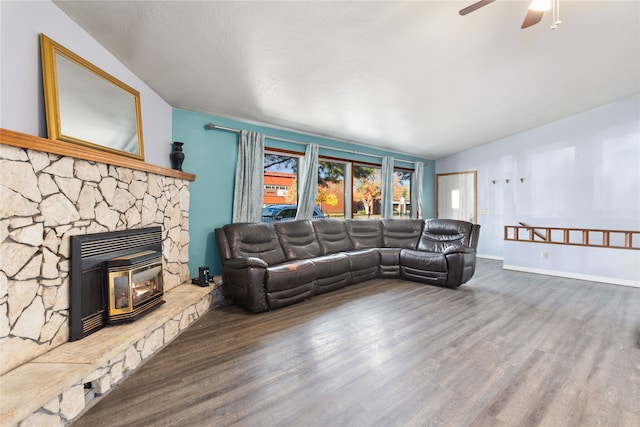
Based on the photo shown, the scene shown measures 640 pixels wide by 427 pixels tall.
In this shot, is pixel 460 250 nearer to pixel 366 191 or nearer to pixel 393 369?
pixel 366 191

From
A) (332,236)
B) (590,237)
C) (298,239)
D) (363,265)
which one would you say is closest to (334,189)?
(332,236)

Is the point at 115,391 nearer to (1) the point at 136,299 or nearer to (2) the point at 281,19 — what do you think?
(1) the point at 136,299

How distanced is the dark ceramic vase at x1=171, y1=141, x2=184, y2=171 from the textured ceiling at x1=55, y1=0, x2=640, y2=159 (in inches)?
20.3

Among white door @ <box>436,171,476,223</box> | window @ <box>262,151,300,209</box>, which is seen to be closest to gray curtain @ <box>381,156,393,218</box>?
white door @ <box>436,171,476,223</box>

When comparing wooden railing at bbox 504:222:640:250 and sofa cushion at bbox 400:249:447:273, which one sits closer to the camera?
sofa cushion at bbox 400:249:447:273

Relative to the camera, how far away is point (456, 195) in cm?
738

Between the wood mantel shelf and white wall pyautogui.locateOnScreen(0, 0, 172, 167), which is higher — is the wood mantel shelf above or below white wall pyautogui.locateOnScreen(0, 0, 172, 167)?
below

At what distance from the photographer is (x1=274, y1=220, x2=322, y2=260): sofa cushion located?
4203 millimetres

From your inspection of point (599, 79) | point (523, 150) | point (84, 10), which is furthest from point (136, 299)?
point (523, 150)

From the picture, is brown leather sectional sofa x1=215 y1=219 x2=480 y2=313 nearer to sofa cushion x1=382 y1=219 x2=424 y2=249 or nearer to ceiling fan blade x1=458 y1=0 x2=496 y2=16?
sofa cushion x1=382 y1=219 x2=424 y2=249

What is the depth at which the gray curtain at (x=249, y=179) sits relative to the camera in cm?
405

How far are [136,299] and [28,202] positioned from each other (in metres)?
0.99

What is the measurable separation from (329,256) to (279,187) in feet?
4.95

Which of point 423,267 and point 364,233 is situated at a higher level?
point 364,233
